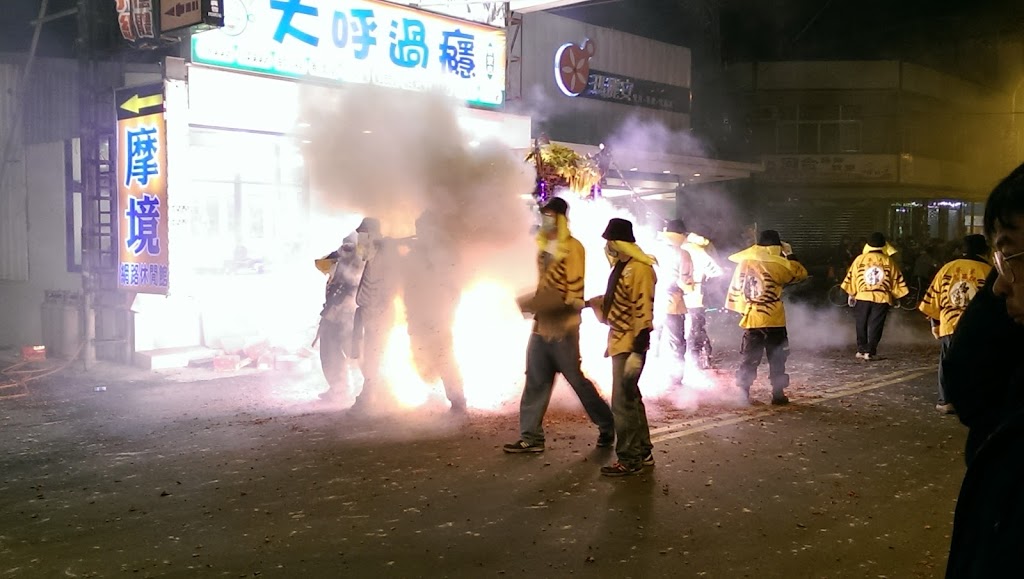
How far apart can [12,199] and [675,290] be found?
9589 millimetres

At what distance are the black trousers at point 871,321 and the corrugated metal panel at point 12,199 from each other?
12.2 metres

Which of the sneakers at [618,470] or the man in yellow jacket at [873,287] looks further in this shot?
the man in yellow jacket at [873,287]

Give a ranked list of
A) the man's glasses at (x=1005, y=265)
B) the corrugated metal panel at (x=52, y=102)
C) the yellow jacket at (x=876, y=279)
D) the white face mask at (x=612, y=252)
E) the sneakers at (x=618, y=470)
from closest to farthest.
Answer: the man's glasses at (x=1005, y=265) → the sneakers at (x=618, y=470) → the white face mask at (x=612, y=252) → the yellow jacket at (x=876, y=279) → the corrugated metal panel at (x=52, y=102)

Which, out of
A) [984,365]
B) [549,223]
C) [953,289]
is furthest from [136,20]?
[984,365]

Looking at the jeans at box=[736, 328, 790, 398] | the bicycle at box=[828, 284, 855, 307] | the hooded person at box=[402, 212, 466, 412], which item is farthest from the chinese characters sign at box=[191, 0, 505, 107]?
the bicycle at box=[828, 284, 855, 307]

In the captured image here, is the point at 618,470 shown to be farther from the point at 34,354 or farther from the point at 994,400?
the point at 34,354

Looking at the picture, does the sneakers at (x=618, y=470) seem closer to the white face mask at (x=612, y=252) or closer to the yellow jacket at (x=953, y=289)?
the white face mask at (x=612, y=252)

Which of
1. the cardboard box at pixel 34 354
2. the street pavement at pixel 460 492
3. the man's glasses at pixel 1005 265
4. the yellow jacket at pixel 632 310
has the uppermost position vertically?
the man's glasses at pixel 1005 265

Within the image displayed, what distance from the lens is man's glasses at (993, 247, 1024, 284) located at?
176 cm

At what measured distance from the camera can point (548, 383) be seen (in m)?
6.47

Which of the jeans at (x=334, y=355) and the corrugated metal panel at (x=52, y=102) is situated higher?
the corrugated metal panel at (x=52, y=102)

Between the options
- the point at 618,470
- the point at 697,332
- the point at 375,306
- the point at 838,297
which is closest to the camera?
the point at 618,470

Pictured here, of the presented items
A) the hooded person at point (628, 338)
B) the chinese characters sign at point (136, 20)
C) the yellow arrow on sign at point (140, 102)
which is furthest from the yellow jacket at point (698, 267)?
the chinese characters sign at point (136, 20)

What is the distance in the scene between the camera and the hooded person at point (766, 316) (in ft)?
27.2
